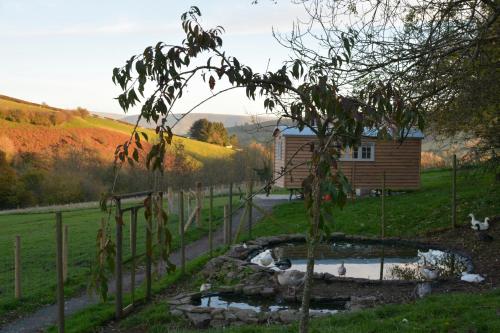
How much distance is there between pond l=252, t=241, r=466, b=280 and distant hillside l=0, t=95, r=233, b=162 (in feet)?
113

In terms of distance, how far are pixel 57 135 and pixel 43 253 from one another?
4275 centimetres

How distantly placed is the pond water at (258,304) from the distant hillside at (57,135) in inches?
1554

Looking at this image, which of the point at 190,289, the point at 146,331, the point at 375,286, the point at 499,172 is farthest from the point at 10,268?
the point at 499,172

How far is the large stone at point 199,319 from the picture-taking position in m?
7.86

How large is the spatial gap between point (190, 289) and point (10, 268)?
222 inches

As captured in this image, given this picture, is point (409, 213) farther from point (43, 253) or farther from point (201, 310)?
point (201, 310)

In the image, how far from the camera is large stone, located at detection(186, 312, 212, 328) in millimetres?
7863

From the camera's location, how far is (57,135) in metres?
55.8

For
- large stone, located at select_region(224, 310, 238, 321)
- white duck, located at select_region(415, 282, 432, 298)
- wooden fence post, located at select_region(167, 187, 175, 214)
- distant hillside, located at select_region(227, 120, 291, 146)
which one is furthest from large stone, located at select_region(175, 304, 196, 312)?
wooden fence post, located at select_region(167, 187, 175, 214)

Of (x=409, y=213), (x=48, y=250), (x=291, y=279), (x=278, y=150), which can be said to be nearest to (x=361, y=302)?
(x=291, y=279)

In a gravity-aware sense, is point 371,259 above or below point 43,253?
above

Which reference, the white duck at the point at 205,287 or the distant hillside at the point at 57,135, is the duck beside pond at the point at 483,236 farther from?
the distant hillside at the point at 57,135

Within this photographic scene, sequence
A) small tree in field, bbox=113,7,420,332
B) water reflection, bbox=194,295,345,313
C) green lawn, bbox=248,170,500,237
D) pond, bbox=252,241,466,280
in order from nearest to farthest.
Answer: small tree in field, bbox=113,7,420,332 → water reflection, bbox=194,295,345,313 → pond, bbox=252,241,466,280 → green lawn, bbox=248,170,500,237

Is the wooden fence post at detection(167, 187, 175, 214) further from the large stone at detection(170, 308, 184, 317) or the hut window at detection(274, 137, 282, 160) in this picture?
the large stone at detection(170, 308, 184, 317)
